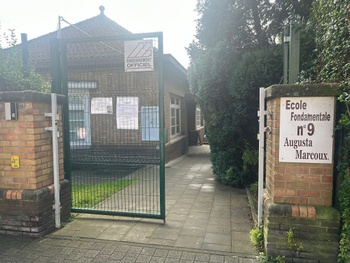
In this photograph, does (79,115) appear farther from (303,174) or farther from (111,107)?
(303,174)

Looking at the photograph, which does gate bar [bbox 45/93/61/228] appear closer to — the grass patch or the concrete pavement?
the concrete pavement

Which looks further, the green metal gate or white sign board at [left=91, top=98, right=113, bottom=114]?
white sign board at [left=91, top=98, right=113, bottom=114]

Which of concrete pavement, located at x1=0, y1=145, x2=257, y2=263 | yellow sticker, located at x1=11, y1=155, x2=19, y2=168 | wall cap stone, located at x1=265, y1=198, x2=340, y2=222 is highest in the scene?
yellow sticker, located at x1=11, y1=155, x2=19, y2=168

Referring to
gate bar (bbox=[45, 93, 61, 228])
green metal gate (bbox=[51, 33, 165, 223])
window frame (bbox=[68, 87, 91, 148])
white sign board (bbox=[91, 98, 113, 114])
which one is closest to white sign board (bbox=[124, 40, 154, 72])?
green metal gate (bbox=[51, 33, 165, 223])

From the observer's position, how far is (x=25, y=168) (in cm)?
348

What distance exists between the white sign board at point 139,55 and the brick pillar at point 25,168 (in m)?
1.19

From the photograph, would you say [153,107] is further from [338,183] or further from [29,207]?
[338,183]

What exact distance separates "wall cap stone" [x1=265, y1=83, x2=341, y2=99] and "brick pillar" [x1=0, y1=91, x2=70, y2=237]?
285 centimetres

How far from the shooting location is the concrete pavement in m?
3.03

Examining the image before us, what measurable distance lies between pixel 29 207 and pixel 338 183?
11.8 ft

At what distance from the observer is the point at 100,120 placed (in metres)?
4.18

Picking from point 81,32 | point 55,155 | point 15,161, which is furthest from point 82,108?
point 81,32

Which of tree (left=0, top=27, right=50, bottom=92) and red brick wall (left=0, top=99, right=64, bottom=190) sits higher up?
tree (left=0, top=27, right=50, bottom=92)

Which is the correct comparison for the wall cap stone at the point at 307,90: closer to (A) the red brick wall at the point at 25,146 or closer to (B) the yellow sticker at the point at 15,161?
(A) the red brick wall at the point at 25,146
